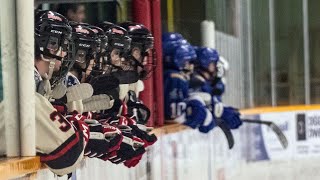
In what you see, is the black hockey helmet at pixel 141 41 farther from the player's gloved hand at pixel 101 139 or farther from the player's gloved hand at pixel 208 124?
the player's gloved hand at pixel 208 124

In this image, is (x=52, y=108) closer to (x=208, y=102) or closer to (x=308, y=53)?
(x=208, y=102)

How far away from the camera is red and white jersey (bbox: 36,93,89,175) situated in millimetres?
2389

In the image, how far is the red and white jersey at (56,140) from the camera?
2.39m

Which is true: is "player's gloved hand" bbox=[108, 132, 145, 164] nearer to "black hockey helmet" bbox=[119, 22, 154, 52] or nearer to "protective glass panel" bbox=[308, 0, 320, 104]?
"black hockey helmet" bbox=[119, 22, 154, 52]

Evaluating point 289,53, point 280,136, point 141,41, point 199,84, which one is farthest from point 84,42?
point 289,53

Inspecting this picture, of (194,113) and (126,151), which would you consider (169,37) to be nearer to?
(194,113)

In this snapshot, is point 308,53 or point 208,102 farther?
point 308,53

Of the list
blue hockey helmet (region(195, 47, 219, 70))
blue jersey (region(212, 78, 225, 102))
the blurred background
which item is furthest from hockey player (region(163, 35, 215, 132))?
blue jersey (region(212, 78, 225, 102))

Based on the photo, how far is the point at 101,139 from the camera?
2.78 m

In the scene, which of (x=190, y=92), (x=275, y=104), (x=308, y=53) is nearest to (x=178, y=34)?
(x=190, y=92)

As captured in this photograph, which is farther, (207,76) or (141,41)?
(207,76)

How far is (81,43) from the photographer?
9.35 feet

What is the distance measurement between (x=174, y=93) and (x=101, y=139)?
2.70 metres

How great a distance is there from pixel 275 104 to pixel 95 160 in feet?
22.6
